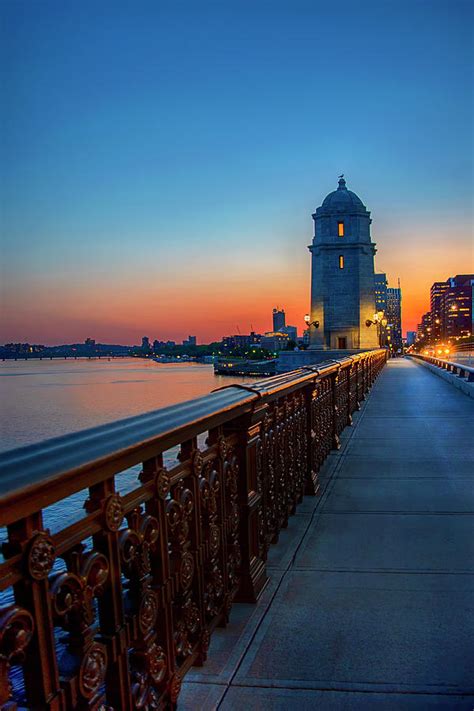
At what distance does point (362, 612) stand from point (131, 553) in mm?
1950

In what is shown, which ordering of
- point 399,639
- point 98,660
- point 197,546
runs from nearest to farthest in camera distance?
point 98,660
point 197,546
point 399,639

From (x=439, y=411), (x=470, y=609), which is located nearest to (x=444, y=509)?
(x=470, y=609)

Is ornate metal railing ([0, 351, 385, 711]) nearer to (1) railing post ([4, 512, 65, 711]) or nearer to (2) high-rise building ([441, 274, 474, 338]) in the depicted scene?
(1) railing post ([4, 512, 65, 711])

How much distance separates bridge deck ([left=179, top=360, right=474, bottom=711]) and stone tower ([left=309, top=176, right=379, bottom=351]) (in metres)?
51.3

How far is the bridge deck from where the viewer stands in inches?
97.7

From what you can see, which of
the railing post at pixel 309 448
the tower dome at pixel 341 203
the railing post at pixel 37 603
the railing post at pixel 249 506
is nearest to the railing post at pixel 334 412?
the railing post at pixel 309 448

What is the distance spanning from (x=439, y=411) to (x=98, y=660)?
1116 centimetres

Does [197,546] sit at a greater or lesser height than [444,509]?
greater

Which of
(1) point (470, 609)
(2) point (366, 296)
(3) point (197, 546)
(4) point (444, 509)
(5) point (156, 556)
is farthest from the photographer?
(2) point (366, 296)

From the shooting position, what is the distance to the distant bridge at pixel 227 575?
4.54 ft

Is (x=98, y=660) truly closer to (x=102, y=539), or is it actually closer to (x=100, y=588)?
(x=100, y=588)

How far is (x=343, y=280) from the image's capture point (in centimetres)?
5681

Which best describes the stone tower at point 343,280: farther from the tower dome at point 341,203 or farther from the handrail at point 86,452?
the handrail at point 86,452

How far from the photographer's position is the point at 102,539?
166 cm
